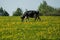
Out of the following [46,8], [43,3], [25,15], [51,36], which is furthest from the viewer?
[43,3]

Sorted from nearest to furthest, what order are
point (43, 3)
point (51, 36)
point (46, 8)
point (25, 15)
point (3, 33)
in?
point (51, 36), point (3, 33), point (25, 15), point (46, 8), point (43, 3)

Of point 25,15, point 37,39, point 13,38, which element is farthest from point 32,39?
point 25,15

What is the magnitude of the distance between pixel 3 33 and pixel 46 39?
16.3 ft

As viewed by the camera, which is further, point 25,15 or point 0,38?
point 25,15

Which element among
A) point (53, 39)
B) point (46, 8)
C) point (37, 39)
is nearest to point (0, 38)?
point (37, 39)

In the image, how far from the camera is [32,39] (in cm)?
1841

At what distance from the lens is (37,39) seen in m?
18.5

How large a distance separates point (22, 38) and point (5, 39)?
1316mm

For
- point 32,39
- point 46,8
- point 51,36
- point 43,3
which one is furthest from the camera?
point 43,3

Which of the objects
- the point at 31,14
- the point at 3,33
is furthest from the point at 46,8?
the point at 3,33

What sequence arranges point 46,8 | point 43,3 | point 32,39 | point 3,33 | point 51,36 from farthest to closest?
point 43,3, point 46,8, point 3,33, point 51,36, point 32,39

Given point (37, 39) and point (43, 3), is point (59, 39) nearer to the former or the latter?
point (37, 39)

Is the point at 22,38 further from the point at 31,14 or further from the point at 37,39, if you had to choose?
the point at 31,14

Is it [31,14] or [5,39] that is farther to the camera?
[31,14]
